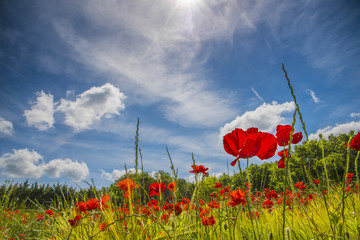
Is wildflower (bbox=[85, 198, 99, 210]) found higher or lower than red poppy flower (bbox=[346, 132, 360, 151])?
lower

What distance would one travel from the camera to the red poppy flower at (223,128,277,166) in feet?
2.80

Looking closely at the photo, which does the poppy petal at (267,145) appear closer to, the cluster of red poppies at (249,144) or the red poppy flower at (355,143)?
the cluster of red poppies at (249,144)

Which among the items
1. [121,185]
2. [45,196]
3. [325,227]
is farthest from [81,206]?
[45,196]

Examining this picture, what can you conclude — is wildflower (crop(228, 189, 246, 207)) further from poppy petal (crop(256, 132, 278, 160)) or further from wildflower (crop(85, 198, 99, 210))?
wildflower (crop(85, 198, 99, 210))

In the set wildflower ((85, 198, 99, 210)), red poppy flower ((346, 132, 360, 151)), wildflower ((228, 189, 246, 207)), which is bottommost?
wildflower ((228, 189, 246, 207))

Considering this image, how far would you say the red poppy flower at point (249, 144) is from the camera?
85cm

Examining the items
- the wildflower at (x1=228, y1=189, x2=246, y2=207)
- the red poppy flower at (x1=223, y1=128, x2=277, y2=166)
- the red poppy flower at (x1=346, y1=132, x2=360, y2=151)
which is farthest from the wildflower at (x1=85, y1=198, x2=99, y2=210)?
the red poppy flower at (x1=346, y1=132, x2=360, y2=151)

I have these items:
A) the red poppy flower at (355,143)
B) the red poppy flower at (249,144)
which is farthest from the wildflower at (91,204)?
the red poppy flower at (355,143)

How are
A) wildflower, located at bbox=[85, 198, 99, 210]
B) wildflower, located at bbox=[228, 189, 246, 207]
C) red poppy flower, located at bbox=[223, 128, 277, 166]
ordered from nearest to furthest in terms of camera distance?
red poppy flower, located at bbox=[223, 128, 277, 166], wildflower, located at bbox=[228, 189, 246, 207], wildflower, located at bbox=[85, 198, 99, 210]

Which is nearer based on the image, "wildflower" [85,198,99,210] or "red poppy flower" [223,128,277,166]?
"red poppy flower" [223,128,277,166]

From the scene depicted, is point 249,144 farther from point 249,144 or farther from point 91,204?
point 91,204

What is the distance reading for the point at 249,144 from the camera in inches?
33.5

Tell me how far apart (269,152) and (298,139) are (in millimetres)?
595

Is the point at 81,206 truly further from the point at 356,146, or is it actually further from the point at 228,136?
the point at 356,146
